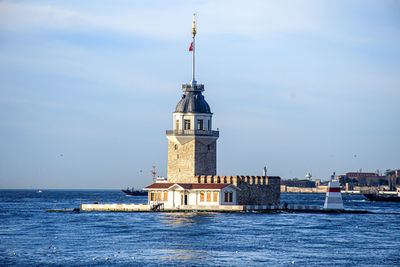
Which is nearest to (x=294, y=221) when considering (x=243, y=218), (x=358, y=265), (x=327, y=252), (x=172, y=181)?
(x=243, y=218)

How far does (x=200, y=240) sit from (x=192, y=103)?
1231 inches

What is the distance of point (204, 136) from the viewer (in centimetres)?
8606

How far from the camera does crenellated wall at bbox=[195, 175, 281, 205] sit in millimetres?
84562

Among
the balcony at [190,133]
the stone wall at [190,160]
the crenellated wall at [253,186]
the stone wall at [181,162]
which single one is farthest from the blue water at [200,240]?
the balcony at [190,133]

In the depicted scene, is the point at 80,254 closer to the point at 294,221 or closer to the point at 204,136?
the point at 294,221

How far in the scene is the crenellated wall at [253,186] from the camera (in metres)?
84.6

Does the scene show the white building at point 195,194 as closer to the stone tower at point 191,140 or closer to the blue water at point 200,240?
the stone tower at point 191,140

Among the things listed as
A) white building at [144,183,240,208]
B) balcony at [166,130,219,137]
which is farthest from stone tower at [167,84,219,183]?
white building at [144,183,240,208]

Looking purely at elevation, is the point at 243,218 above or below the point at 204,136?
below

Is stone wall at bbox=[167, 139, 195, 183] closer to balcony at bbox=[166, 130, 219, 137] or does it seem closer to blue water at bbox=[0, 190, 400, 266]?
balcony at bbox=[166, 130, 219, 137]

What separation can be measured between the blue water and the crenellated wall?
3923 millimetres

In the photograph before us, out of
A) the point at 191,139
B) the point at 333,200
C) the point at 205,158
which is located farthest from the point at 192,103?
the point at 333,200

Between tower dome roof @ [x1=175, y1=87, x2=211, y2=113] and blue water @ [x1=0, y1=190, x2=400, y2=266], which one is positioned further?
tower dome roof @ [x1=175, y1=87, x2=211, y2=113]

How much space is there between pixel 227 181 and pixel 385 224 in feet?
58.9
